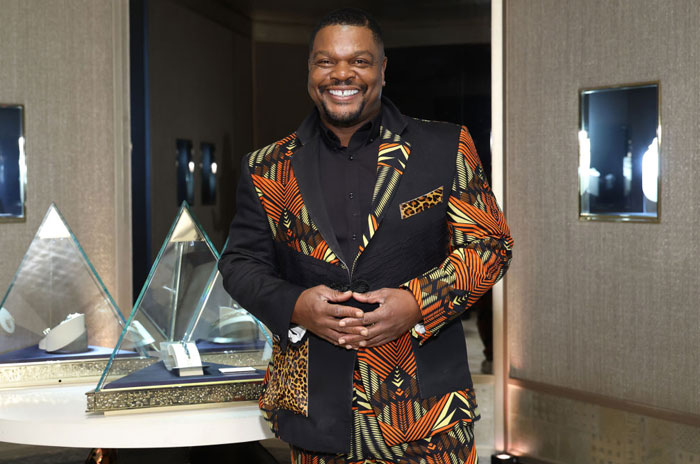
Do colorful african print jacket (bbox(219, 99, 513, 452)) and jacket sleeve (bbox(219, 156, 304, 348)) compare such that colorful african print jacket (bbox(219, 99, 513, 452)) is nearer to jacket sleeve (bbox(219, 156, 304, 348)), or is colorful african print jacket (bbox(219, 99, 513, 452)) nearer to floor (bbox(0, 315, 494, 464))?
jacket sleeve (bbox(219, 156, 304, 348))

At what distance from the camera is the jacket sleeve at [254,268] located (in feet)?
5.48

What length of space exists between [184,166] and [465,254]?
9.03 ft

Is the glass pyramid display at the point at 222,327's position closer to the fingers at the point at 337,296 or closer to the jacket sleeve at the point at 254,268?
the jacket sleeve at the point at 254,268

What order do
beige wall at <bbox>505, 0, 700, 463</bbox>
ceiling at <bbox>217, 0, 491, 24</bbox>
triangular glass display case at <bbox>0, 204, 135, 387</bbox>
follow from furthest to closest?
1. ceiling at <bbox>217, 0, 491, 24</bbox>
2. beige wall at <bbox>505, 0, 700, 463</bbox>
3. triangular glass display case at <bbox>0, 204, 135, 387</bbox>

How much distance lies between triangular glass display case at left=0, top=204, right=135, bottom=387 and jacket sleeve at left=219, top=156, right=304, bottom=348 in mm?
714

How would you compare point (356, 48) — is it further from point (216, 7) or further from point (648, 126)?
point (216, 7)

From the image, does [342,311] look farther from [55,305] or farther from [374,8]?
[374,8]

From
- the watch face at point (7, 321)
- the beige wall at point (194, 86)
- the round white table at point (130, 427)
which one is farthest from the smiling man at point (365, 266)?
the beige wall at point (194, 86)

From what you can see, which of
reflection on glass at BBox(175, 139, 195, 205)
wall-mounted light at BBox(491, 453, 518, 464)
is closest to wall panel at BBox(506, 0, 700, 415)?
wall-mounted light at BBox(491, 453, 518, 464)

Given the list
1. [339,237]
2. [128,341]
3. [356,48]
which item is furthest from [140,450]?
[356,48]

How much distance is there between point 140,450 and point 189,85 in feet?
7.07

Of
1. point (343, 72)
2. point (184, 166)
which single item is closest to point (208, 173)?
point (184, 166)

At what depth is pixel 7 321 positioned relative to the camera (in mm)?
2277

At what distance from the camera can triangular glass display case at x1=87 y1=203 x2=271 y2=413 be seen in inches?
80.9
